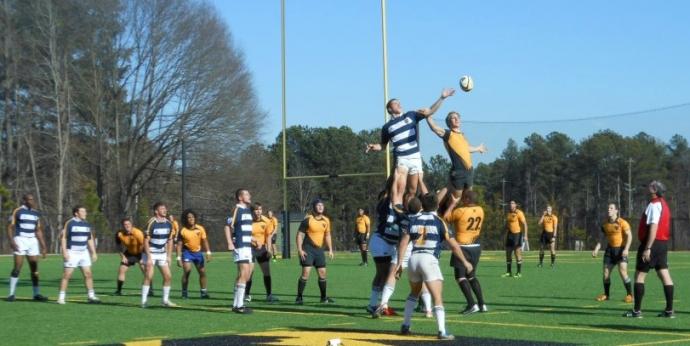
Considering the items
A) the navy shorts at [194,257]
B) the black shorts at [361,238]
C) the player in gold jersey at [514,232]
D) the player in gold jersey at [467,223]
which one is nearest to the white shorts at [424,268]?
the player in gold jersey at [467,223]

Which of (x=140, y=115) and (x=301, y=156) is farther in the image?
(x=301, y=156)

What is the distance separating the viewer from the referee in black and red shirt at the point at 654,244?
16500 mm

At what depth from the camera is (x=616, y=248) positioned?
20750mm

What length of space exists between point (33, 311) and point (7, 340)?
4.69 metres

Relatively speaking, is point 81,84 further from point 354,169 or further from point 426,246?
point 426,246

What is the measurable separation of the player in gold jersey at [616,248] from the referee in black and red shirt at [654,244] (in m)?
3.34

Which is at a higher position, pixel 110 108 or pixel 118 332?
pixel 110 108

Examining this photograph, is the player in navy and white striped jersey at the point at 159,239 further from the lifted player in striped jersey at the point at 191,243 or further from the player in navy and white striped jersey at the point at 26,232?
the player in navy and white striped jersey at the point at 26,232

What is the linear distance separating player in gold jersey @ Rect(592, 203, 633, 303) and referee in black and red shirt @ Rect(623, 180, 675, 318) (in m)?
3.34

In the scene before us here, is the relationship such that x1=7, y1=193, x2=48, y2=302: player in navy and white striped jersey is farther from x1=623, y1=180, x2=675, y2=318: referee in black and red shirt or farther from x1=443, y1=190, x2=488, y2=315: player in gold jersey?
x1=623, y1=180, x2=675, y2=318: referee in black and red shirt

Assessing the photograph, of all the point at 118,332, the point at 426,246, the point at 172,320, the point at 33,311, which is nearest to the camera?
→ the point at 426,246

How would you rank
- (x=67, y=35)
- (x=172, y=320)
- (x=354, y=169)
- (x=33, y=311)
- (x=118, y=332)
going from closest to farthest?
1. (x=118, y=332)
2. (x=172, y=320)
3. (x=33, y=311)
4. (x=67, y=35)
5. (x=354, y=169)

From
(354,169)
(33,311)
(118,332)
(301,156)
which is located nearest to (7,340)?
(118,332)

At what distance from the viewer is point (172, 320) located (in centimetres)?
1738
